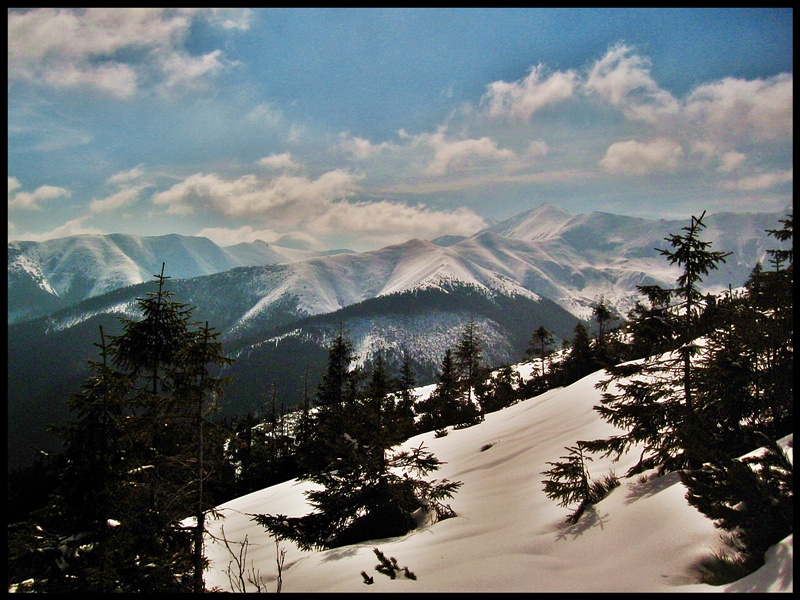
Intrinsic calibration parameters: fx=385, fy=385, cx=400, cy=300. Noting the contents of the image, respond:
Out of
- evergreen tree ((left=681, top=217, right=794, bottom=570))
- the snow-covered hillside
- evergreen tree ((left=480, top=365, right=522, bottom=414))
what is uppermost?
evergreen tree ((left=681, top=217, right=794, bottom=570))

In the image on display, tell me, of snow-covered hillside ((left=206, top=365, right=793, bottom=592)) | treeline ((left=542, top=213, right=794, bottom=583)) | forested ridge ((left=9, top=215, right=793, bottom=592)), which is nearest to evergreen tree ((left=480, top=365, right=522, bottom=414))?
snow-covered hillside ((left=206, top=365, right=793, bottom=592))

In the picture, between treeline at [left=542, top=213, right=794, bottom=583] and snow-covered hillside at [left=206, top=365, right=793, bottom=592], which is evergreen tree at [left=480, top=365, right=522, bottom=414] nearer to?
snow-covered hillside at [left=206, top=365, right=793, bottom=592]

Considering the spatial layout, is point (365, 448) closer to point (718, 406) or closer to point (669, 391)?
point (669, 391)

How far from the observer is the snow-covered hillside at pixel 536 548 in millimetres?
4305

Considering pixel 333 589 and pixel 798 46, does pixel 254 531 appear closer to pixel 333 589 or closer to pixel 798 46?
pixel 333 589

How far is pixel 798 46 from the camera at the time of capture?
321 cm

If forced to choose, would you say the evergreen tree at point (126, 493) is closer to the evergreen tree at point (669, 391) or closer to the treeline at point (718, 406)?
the treeline at point (718, 406)

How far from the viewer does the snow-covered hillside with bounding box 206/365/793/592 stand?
4.30 m

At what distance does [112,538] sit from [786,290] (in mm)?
11931

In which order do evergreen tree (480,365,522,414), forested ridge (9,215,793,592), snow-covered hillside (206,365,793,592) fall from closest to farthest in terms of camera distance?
snow-covered hillside (206,365,793,592), forested ridge (9,215,793,592), evergreen tree (480,365,522,414)

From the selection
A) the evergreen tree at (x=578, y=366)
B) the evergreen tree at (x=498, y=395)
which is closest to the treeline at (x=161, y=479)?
the evergreen tree at (x=498, y=395)

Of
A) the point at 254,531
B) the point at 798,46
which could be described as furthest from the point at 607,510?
the point at 254,531

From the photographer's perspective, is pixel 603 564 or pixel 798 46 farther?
pixel 603 564

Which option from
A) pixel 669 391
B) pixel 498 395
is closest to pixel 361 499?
pixel 669 391
